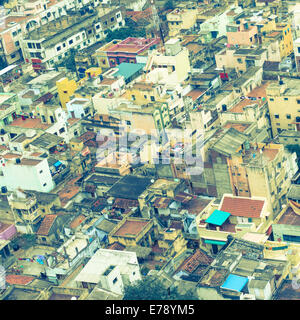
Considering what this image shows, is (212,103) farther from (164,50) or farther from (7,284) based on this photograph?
(7,284)

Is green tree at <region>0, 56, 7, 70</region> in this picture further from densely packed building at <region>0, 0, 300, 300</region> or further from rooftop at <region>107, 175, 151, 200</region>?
rooftop at <region>107, 175, 151, 200</region>

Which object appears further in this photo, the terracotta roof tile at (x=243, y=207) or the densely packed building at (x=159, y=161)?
the terracotta roof tile at (x=243, y=207)

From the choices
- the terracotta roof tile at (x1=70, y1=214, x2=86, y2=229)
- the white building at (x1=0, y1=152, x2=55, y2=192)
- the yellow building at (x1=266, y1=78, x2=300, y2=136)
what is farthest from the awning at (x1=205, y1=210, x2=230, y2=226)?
the white building at (x1=0, y1=152, x2=55, y2=192)

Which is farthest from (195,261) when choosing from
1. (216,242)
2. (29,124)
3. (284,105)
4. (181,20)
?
(181,20)

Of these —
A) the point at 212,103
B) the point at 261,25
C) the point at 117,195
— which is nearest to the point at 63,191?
the point at 117,195

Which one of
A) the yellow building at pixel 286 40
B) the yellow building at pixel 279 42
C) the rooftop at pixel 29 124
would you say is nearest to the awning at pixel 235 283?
the rooftop at pixel 29 124

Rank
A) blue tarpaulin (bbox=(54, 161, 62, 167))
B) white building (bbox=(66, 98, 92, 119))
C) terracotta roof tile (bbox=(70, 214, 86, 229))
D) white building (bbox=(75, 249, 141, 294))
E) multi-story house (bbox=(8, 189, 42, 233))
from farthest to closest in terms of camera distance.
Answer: white building (bbox=(66, 98, 92, 119)), blue tarpaulin (bbox=(54, 161, 62, 167)), multi-story house (bbox=(8, 189, 42, 233)), terracotta roof tile (bbox=(70, 214, 86, 229)), white building (bbox=(75, 249, 141, 294))

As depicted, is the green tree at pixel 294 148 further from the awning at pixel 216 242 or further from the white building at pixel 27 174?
the white building at pixel 27 174
